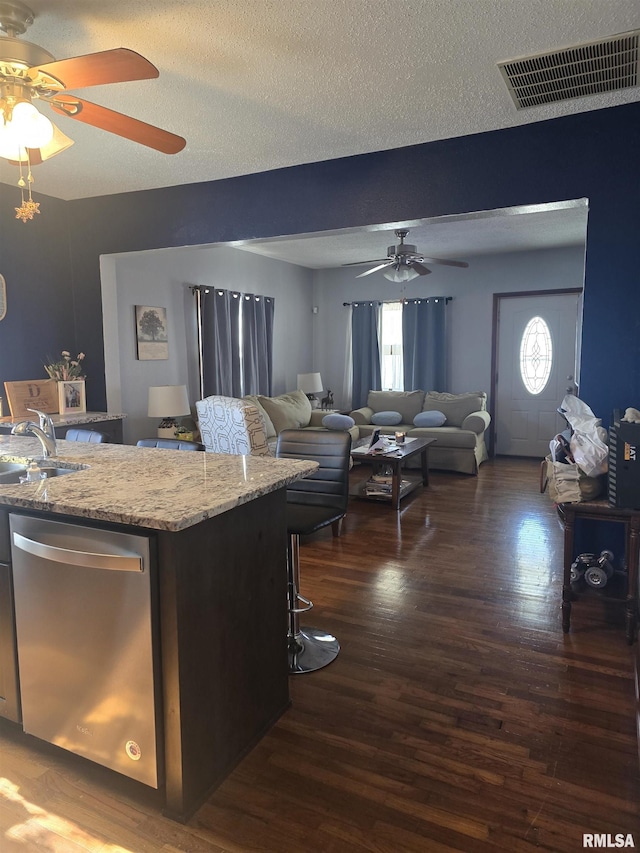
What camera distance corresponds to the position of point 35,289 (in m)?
4.32

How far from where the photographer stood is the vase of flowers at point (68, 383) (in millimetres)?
4227

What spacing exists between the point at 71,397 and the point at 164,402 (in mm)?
861

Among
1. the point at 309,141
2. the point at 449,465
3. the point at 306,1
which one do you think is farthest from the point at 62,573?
the point at 449,465

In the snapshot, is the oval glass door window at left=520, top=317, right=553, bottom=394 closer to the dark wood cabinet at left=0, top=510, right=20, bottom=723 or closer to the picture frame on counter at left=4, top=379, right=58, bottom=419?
the picture frame on counter at left=4, top=379, right=58, bottom=419

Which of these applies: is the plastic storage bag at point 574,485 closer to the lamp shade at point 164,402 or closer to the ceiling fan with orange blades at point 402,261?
the ceiling fan with orange blades at point 402,261

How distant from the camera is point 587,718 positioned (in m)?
2.07

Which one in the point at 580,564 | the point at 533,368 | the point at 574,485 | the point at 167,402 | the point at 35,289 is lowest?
the point at 580,564

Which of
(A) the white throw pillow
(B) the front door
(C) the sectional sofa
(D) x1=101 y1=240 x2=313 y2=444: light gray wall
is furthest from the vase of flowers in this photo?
(B) the front door

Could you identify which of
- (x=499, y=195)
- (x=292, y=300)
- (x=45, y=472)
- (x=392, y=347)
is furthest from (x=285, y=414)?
(x=45, y=472)

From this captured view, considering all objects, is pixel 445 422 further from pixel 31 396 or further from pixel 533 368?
pixel 31 396

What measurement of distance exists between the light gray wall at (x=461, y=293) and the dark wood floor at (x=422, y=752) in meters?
4.62

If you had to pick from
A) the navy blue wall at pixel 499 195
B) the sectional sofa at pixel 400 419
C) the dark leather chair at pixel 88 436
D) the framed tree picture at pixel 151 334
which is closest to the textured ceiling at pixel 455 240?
the navy blue wall at pixel 499 195

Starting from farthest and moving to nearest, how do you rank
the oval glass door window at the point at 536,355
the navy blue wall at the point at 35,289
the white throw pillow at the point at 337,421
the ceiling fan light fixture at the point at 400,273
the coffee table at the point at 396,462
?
the oval glass door window at the point at 536,355 → the white throw pillow at the point at 337,421 → the ceiling fan light fixture at the point at 400,273 → the coffee table at the point at 396,462 → the navy blue wall at the point at 35,289

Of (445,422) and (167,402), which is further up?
(167,402)
